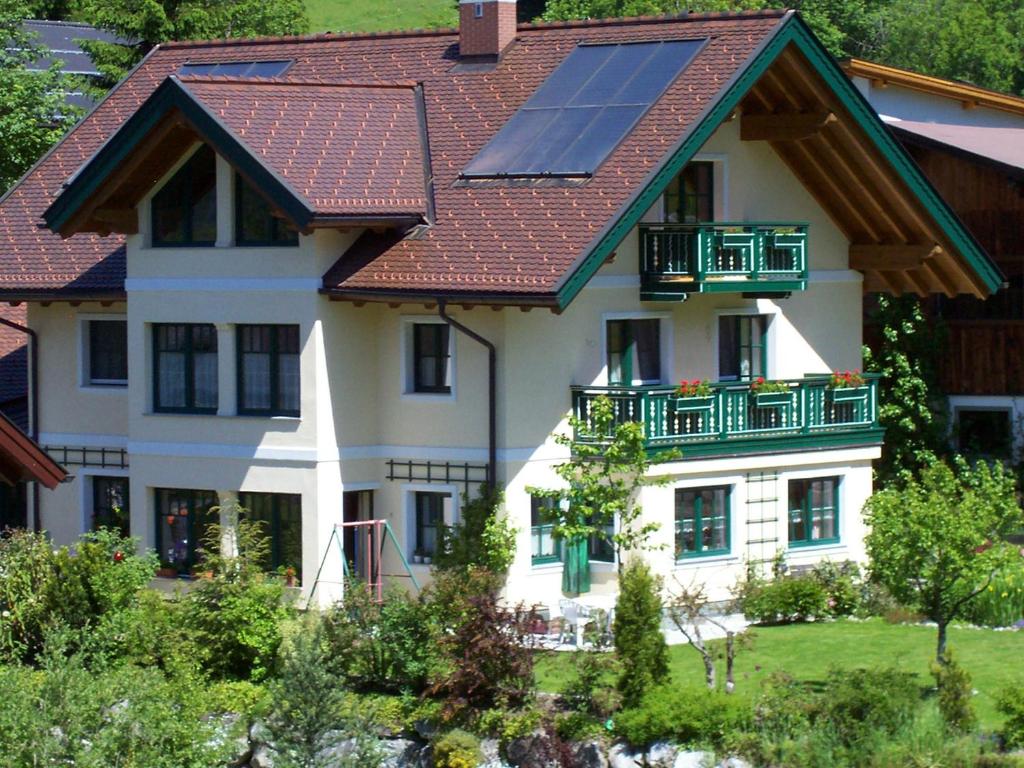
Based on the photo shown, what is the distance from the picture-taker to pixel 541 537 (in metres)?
33.7

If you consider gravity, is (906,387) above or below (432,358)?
below

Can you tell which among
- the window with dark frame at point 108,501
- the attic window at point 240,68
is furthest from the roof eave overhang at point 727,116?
the window with dark frame at point 108,501

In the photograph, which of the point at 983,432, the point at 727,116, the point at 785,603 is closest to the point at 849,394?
the point at 785,603

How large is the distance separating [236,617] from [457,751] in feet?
14.2

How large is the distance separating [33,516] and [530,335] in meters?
9.96

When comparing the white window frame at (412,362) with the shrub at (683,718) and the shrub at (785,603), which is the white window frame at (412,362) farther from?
the shrub at (683,718)

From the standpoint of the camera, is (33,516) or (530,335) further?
(33,516)

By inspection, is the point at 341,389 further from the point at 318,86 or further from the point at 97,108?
the point at 97,108

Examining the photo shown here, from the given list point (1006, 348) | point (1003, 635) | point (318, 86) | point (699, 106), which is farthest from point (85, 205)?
point (1006, 348)

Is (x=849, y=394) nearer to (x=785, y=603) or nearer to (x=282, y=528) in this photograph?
(x=785, y=603)

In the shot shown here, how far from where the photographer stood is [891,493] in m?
28.3

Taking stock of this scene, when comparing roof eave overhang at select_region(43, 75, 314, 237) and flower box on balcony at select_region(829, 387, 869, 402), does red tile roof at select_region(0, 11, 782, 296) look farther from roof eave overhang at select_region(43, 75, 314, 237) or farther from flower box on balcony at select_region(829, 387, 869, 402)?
flower box on balcony at select_region(829, 387, 869, 402)

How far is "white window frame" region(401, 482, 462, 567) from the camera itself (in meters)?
33.6

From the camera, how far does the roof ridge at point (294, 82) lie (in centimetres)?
3331
